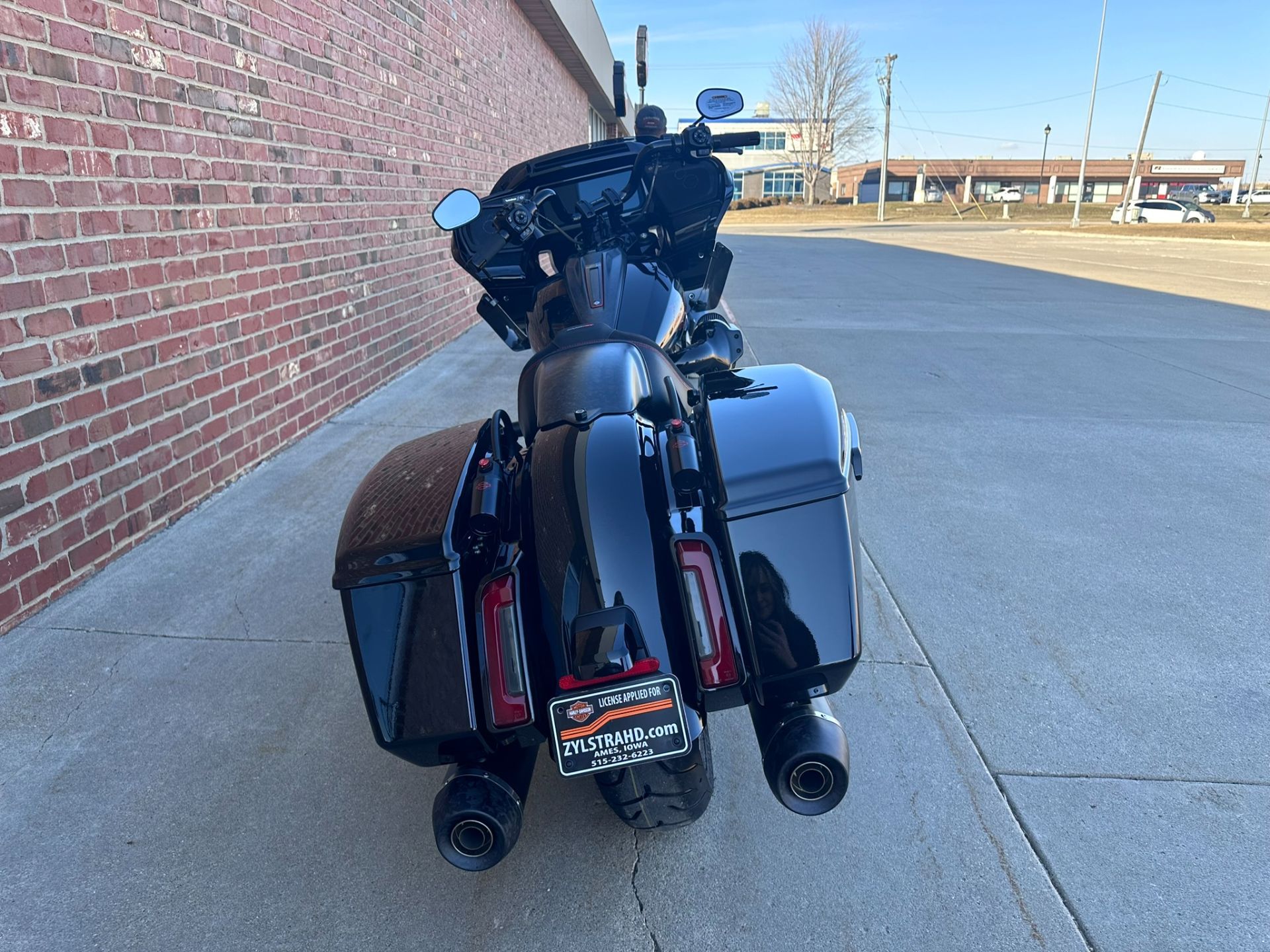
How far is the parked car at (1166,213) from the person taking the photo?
36.4m

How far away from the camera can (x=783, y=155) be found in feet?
199

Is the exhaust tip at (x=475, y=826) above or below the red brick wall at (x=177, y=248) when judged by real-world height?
below

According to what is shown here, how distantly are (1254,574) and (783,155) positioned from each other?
208 ft

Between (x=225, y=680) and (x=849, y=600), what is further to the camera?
(x=225, y=680)

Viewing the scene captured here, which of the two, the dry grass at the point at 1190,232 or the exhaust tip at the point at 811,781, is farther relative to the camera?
the dry grass at the point at 1190,232

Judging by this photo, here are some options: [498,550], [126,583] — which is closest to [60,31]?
[126,583]

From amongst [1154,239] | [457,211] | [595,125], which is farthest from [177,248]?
[1154,239]

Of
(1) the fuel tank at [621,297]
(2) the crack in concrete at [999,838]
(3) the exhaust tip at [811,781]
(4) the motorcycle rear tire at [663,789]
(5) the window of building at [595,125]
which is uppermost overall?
(5) the window of building at [595,125]

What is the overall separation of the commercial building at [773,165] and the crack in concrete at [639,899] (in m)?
54.7

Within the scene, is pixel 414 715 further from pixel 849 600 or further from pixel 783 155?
pixel 783 155

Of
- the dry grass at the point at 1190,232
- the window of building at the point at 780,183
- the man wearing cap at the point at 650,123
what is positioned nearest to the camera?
the man wearing cap at the point at 650,123

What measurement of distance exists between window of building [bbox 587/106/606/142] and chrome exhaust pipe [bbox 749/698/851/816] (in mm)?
18682

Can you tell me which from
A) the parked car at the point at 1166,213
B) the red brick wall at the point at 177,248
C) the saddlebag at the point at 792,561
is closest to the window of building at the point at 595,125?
the red brick wall at the point at 177,248

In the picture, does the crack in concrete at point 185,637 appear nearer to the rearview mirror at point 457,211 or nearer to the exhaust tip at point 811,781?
the rearview mirror at point 457,211
